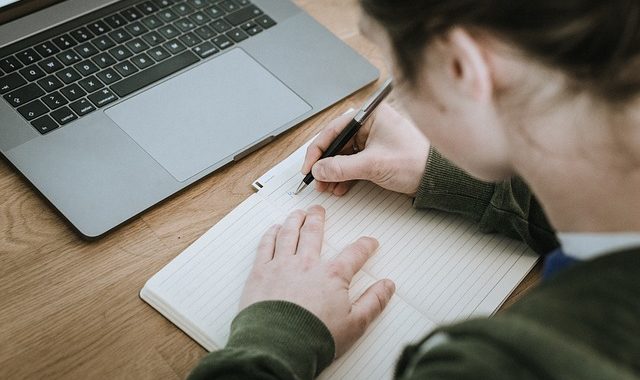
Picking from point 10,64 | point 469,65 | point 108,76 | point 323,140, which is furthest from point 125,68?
point 469,65

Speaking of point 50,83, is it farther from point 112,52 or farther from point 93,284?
point 93,284

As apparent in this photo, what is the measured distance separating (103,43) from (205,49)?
120 millimetres

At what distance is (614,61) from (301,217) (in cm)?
39

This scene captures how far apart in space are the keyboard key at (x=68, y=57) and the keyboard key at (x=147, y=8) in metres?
0.11

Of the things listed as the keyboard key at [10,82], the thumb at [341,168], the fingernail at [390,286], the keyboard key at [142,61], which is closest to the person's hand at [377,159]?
the thumb at [341,168]

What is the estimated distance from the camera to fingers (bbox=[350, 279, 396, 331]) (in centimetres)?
67

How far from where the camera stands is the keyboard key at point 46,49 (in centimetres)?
84

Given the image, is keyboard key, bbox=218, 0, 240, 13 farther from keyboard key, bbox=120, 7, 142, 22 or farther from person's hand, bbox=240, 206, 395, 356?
person's hand, bbox=240, 206, 395, 356

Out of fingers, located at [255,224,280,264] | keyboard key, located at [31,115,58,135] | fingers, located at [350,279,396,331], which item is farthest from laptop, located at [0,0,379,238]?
fingers, located at [350,279,396,331]

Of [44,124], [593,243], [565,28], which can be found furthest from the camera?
[44,124]

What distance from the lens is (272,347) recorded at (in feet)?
2.06

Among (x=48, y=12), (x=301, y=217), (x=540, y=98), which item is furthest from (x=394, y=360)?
(x=48, y=12)

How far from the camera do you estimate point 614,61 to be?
44 centimetres

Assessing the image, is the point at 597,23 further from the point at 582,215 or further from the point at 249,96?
the point at 249,96
